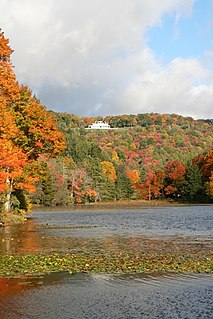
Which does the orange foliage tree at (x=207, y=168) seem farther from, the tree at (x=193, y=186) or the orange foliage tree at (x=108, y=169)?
the orange foliage tree at (x=108, y=169)

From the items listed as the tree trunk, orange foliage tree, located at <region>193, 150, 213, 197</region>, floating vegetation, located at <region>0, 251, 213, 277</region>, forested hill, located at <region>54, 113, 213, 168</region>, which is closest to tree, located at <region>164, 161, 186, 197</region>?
orange foliage tree, located at <region>193, 150, 213, 197</region>

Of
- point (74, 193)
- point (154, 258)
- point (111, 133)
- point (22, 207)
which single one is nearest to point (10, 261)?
point (154, 258)

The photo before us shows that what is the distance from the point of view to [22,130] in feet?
158

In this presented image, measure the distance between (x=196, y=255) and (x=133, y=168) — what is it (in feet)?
453

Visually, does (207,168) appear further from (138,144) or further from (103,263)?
(103,263)

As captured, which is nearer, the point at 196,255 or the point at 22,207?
the point at 196,255

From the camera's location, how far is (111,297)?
1413 cm

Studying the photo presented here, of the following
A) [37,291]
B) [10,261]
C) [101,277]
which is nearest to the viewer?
[37,291]

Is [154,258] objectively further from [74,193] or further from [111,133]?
[111,133]

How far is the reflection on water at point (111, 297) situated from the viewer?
12359mm

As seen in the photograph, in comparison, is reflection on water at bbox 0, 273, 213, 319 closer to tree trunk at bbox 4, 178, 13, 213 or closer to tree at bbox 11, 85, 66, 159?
tree trunk at bbox 4, 178, 13, 213

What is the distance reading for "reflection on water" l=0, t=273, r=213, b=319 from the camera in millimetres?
12359

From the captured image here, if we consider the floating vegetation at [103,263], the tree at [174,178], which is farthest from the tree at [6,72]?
the tree at [174,178]

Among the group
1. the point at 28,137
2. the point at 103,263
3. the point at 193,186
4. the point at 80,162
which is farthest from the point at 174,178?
the point at 103,263
